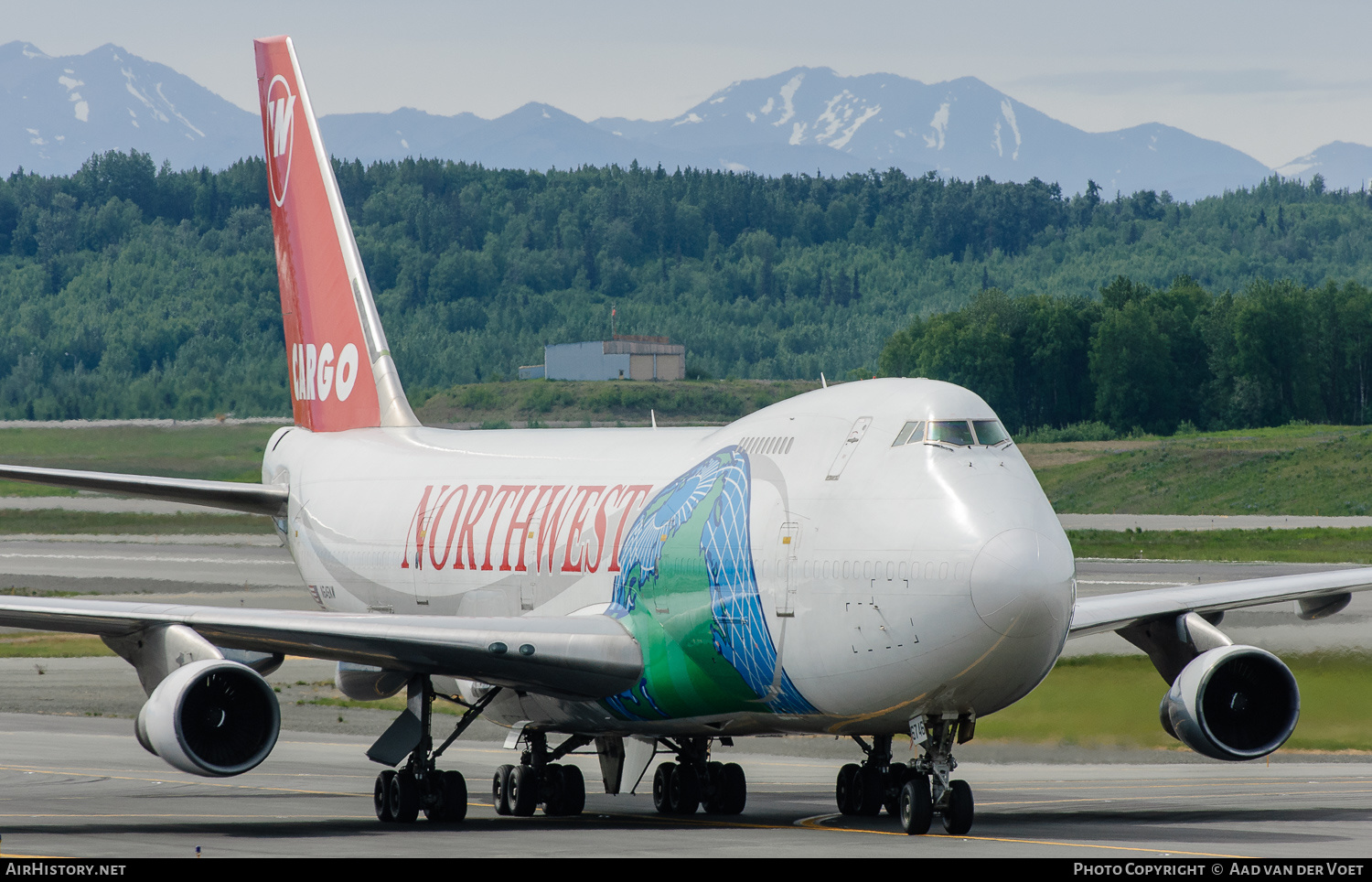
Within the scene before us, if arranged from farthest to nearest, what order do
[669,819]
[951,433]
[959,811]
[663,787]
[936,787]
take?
[663,787] < [669,819] < [951,433] < [936,787] < [959,811]

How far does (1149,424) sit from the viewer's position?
406 ft

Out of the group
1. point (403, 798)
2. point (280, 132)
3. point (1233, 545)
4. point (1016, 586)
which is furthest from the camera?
point (1233, 545)

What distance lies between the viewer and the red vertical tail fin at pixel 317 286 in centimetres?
2956

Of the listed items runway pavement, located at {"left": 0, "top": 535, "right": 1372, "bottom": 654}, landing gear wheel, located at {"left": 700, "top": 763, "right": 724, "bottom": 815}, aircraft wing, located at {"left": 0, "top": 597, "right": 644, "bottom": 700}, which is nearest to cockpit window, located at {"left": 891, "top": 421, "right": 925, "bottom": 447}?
aircraft wing, located at {"left": 0, "top": 597, "right": 644, "bottom": 700}

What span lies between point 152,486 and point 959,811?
1397cm

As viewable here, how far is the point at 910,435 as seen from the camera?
56.4 ft

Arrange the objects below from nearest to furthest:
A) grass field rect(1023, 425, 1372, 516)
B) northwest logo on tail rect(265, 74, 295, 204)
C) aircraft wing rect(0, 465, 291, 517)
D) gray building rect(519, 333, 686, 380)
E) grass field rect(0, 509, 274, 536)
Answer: aircraft wing rect(0, 465, 291, 517)
northwest logo on tail rect(265, 74, 295, 204)
grass field rect(0, 509, 274, 536)
grass field rect(1023, 425, 1372, 516)
gray building rect(519, 333, 686, 380)

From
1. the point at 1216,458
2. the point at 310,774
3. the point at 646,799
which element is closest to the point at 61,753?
the point at 310,774

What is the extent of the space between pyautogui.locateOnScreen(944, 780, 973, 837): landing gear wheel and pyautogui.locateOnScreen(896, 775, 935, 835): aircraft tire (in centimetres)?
19

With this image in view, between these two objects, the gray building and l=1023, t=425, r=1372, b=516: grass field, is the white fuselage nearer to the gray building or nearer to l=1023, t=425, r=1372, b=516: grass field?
l=1023, t=425, r=1372, b=516: grass field

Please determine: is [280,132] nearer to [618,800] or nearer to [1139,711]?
[618,800]

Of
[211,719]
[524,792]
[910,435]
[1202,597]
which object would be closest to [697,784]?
[524,792]

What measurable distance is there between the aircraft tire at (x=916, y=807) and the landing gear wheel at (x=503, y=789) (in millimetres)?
7251

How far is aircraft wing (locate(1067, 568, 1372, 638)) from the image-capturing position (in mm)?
20875
